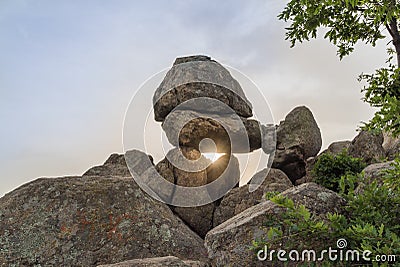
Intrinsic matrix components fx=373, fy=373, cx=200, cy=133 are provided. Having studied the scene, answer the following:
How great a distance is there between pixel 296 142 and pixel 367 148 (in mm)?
6002

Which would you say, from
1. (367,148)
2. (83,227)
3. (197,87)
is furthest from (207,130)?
(83,227)

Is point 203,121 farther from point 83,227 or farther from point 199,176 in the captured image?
point 83,227

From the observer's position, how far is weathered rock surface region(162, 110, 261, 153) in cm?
2052

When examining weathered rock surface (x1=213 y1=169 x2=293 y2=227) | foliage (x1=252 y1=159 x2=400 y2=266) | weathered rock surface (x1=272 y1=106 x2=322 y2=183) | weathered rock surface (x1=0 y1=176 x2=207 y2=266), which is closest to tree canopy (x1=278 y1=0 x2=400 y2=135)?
foliage (x1=252 y1=159 x2=400 y2=266)

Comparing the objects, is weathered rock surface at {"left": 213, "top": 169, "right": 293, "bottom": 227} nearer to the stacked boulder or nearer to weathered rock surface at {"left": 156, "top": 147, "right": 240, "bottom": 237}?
weathered rock surface at {"left": 156, "top": 147, "right": 240, "bottom": 237}

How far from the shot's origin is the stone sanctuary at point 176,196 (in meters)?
5.51

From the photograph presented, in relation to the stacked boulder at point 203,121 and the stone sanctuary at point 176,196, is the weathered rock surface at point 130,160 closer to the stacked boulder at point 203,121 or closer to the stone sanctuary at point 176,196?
the stone sanctuary at point 176,196

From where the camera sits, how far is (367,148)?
17.3 metres

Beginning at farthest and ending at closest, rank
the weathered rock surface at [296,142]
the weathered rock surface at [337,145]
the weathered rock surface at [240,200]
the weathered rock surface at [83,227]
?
the weathered rock surface at [337,145], the weathered rock surface at [296,142], the weathered rock surface at [240,200], the weathered rock surface at [83,227]

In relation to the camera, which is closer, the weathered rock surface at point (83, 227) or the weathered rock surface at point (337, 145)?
the weathered rock surface at point (83, 227)

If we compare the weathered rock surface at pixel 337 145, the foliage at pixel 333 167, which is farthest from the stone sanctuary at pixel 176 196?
the foliage at pixel 333 167

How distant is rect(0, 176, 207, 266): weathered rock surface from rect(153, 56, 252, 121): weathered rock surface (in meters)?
12.1

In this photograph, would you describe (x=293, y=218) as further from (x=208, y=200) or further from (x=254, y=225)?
(x=208, y=200)

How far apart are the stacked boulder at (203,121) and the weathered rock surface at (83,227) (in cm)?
952
